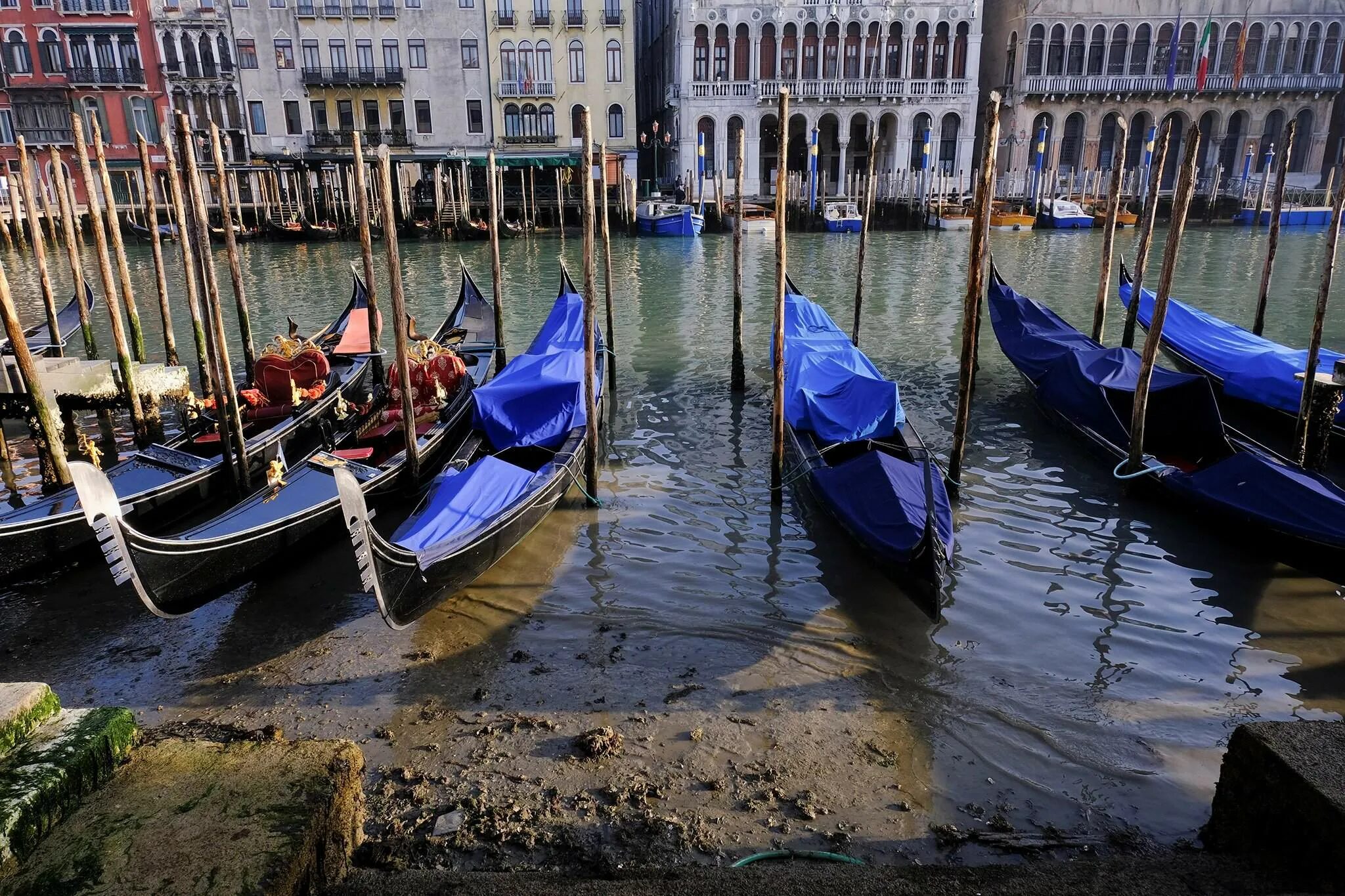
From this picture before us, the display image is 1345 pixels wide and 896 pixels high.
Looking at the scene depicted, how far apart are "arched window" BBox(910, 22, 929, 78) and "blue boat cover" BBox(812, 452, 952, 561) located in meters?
27.4

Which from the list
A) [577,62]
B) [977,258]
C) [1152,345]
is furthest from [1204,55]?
[977,258]

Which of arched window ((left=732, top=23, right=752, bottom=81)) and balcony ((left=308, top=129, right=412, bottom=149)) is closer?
balcony ((left=308, top=129, right=412, bottom=149))

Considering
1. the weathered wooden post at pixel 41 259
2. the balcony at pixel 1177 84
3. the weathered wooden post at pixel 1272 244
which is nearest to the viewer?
the weathered wooden post at pixel 41 259

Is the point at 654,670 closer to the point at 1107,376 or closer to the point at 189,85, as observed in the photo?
the point at 1107,376

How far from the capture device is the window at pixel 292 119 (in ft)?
90.3

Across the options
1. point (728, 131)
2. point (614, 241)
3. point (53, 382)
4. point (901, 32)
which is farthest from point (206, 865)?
point (901, 32)

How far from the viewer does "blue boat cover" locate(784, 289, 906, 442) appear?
6164 millimetres

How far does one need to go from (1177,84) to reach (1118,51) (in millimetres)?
2240

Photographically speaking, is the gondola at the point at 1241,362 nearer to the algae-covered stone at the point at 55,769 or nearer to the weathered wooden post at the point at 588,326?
the weathered wooden post at the point at 588,326

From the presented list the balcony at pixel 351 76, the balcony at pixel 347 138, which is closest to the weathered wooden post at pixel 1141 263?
the balcony at pixel 347 138

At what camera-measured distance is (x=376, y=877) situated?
2.32 meters

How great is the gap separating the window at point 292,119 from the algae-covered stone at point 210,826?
96.6ft

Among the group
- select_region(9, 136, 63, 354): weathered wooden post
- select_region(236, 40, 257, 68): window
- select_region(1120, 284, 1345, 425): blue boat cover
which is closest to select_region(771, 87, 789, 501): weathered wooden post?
select_region(1120, 284, 1345, 425): blue boat cover

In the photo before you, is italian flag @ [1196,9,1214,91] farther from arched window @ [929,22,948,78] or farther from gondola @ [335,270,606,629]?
gondola @ [335,270,606,629]
